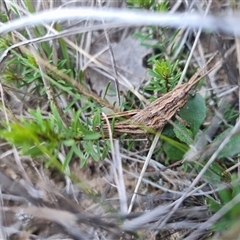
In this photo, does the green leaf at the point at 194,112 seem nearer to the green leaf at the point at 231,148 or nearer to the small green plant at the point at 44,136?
the green leaf at the point at 231,148

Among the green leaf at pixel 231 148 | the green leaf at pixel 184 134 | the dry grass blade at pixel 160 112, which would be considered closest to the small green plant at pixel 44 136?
the dry grass blade at pixel 160 112

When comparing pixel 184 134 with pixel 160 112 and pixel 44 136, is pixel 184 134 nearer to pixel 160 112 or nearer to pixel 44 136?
pixel 160 112

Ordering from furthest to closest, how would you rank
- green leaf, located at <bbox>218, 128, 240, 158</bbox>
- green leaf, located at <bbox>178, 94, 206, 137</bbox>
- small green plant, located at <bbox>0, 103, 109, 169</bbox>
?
green leaf, located at <bbox>178, 94, 206, 137</bbox>
green leaf, located at <bbox>218, 128, 240, 158</bbox>
small green plant, located at <bbox>0, 103, 109, 169</bbox>

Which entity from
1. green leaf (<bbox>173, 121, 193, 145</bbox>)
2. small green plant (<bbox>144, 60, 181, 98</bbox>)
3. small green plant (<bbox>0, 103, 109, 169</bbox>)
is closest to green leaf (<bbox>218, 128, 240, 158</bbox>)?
green leaf (<bbox>173, 121, 193, 145</bbox>)

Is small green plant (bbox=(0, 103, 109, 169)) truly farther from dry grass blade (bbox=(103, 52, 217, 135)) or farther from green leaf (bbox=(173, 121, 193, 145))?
green leaf (bbox=(173, 121, 193, 145))

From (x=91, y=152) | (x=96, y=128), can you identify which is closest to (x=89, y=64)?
(x=96, y=128)

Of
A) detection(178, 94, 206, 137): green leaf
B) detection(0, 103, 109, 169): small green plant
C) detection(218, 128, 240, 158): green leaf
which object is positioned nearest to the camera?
detection(0, 103, 109, 169): small green plant

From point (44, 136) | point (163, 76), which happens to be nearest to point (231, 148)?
point (163, 76)

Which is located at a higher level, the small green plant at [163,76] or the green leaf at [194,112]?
the small green plant at [163,76]

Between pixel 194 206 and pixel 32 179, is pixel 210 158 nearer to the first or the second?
pixel 194 206
